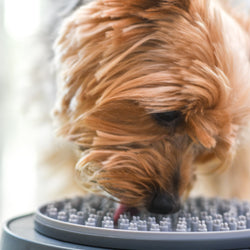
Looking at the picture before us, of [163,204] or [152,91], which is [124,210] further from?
[152,91]

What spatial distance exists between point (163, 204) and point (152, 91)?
0.27m

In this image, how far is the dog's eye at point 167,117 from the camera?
1.07 metres

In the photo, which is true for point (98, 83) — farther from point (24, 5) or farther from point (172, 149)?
point (24, 5)

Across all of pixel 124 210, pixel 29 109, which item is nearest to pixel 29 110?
pixel 29 109

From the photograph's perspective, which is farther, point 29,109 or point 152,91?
point 29,109

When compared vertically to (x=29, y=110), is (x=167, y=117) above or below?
above

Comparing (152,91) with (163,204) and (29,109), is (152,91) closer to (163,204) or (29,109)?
(163,204)

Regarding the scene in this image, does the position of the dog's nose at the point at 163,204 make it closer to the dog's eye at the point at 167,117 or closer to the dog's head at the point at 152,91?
the dog's head at the point at 152,91

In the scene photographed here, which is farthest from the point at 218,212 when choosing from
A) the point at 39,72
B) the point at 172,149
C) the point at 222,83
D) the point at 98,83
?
the point at 39,72

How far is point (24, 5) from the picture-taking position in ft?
6.35

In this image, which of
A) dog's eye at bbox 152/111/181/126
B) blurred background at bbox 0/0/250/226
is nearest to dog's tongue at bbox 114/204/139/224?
dog's eye at bbox 152/111/181/126

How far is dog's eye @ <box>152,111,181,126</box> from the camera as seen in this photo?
3.51 ft

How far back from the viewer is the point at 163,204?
1068 mm

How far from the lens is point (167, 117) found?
1.08 metres
